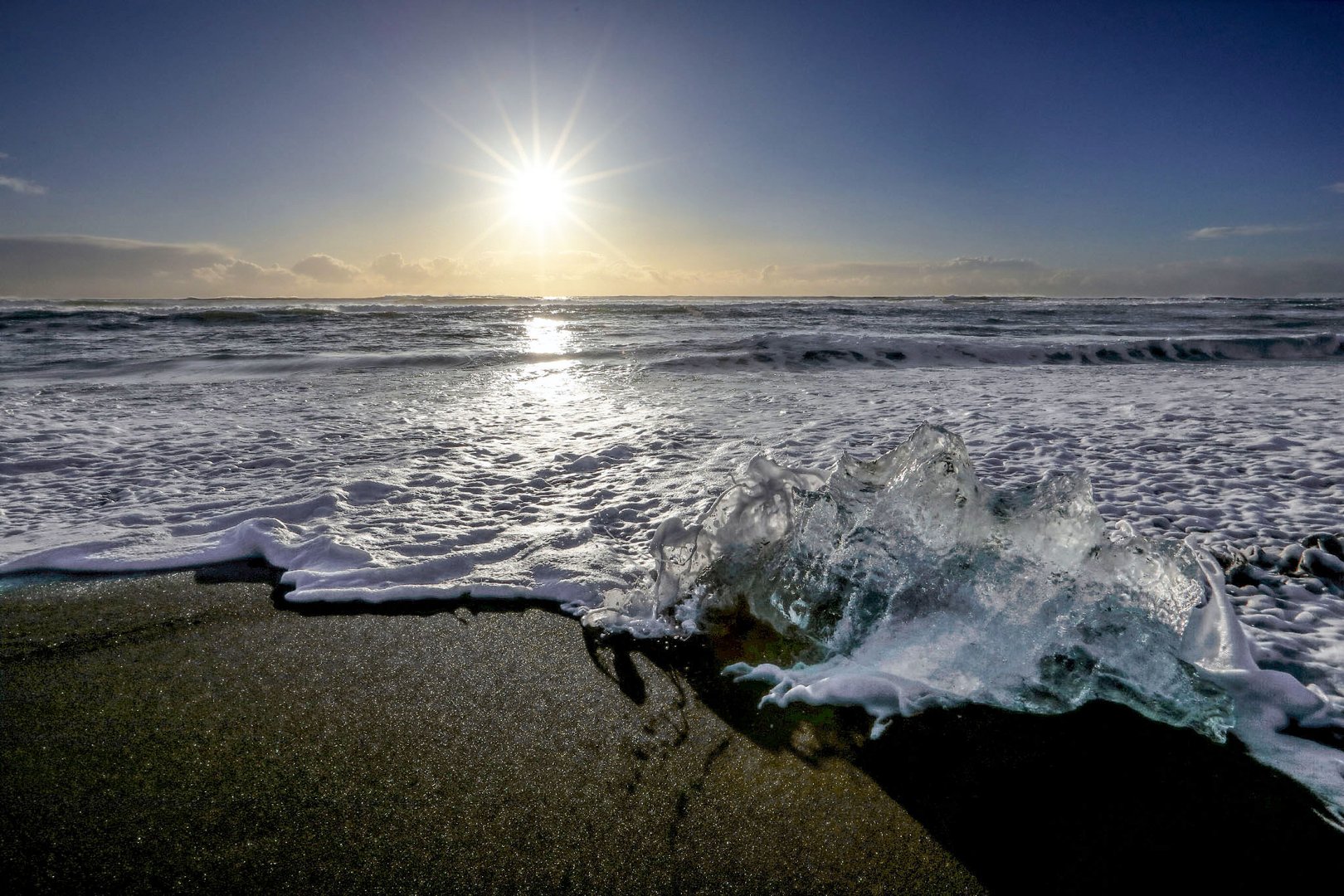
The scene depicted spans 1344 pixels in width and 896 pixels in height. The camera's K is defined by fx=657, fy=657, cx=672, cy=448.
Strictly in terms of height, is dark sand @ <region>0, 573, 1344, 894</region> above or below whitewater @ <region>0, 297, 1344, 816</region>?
below

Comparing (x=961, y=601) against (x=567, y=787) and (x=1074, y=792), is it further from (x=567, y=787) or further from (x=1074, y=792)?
(x=567, y=787)

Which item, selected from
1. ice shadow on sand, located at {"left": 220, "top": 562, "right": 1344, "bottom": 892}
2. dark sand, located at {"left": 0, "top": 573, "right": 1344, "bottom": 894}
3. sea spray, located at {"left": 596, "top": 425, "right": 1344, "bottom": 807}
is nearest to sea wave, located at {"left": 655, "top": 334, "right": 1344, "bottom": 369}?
sea spray, located at {"left": 596, "top": 425, "right": 1344, "bottom": 807}

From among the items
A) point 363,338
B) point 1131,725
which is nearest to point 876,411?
point 1131,725

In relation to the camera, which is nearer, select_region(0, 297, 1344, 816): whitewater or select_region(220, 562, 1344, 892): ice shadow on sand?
select_region(220, 562, 1344, 892): ice shadow on sand

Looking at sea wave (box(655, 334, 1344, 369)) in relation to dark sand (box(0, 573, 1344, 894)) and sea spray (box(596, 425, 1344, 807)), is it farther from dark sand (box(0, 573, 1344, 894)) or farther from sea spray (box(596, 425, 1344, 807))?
dark sand (box(0, 573, 1344, 894))

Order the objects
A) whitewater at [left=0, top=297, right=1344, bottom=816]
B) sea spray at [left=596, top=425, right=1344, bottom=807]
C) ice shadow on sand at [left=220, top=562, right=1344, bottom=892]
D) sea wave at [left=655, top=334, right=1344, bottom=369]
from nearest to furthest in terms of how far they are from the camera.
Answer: ice shadow on sand at [left=220, top=562, right=1344, bottom=892]
sea spray at [left=596, top=425, right=1344, bottom=807]
whitewater at [left=0, top=297, right=1344, bottom=816]
sea wave at [left=655, top=334, right=1344, bottom=369]

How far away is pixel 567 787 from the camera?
1.72 meters

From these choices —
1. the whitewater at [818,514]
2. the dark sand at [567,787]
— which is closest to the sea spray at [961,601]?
the whitewater at [818,514]

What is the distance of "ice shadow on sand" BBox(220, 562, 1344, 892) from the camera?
4.79 ft

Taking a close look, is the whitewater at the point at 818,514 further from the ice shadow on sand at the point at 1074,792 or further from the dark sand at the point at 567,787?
the dark sand at the point at 567,787

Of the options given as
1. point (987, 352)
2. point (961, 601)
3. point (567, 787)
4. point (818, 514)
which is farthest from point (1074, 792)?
point (987, 352)

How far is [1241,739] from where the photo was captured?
1834 mm

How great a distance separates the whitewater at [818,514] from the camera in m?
2.12

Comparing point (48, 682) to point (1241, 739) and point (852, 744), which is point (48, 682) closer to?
point (852, 744)
